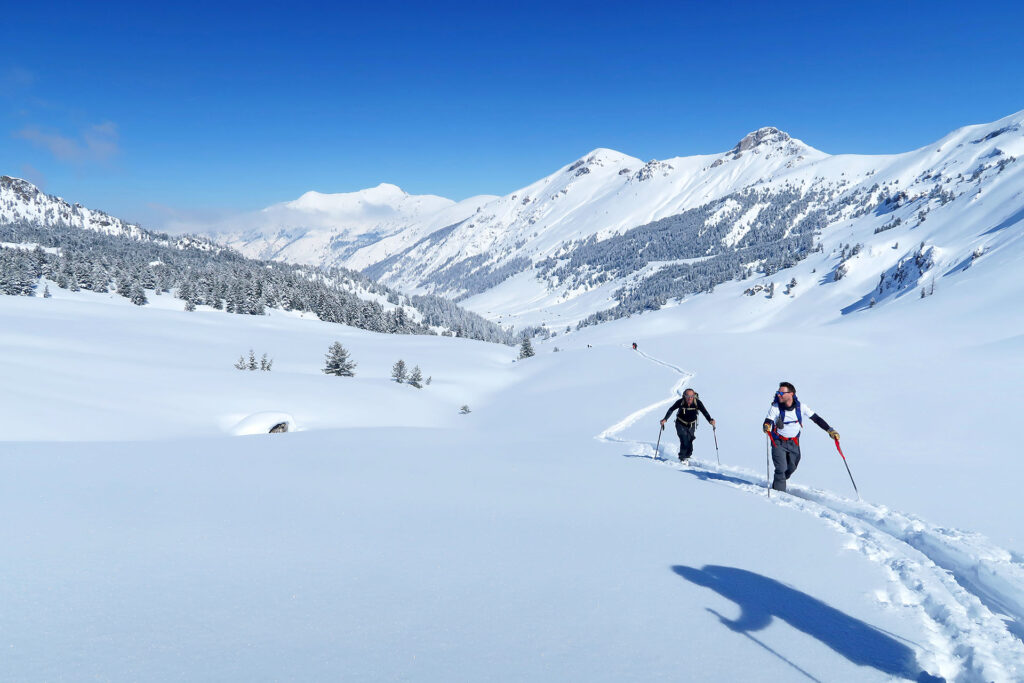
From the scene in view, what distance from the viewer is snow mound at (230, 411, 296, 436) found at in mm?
22188

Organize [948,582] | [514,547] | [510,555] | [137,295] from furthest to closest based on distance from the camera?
[137,295]
[514,547]
[948,582]
[510,555]

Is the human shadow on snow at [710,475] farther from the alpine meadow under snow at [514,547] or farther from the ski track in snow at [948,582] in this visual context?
the ski track in snow at [948,582]

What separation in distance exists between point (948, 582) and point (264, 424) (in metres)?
24.6

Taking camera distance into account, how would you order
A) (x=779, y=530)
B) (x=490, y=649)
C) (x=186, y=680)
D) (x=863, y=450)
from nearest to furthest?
(x=186, y=680)
(x=490, y=649)
(x=779, y=530)
(x=863, y=450)

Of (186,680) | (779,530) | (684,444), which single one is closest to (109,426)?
(186,680)

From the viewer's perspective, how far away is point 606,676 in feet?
12.1

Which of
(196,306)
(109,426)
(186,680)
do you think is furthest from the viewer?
(196,306)

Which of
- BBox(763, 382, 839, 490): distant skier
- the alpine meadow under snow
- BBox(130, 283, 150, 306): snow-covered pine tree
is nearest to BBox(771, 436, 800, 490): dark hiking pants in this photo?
BBox(763, 382, 839, 490): distant skier

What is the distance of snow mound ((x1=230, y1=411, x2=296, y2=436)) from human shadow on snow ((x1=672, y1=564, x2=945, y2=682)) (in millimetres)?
21963

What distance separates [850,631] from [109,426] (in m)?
22.8

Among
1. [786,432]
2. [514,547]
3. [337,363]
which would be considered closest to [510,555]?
[514,547]

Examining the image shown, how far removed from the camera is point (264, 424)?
23016 mm

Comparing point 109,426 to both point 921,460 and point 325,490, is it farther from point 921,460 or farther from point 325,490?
point 921,460

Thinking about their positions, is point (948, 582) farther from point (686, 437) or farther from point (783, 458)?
point (686, 437)
